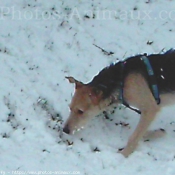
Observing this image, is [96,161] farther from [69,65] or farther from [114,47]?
[114,47]

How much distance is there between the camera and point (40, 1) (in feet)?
29.2

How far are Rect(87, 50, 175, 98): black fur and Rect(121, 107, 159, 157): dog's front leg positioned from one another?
0.31 metres

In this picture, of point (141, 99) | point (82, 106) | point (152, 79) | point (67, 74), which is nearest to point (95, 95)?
point (82, 106)

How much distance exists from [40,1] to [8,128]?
3.78m

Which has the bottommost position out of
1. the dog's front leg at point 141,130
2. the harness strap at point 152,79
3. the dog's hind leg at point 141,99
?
the dog's front leg at point 141,130

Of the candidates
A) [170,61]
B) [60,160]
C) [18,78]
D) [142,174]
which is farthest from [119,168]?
[18,78]

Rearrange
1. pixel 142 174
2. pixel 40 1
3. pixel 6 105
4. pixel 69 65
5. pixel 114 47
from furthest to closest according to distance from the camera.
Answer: pixel 40 1 → pixel 114 47 → pixel 69 65 → pixel 6 105 → pixel 142 174

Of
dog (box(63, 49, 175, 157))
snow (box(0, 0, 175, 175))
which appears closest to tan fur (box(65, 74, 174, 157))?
dog (box(63, 49, 175, 157))

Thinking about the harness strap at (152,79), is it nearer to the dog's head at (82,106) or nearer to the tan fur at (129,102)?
the tan fur at (129,102)

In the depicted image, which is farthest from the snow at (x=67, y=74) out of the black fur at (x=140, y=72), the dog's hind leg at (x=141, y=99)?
the black fur at (x=140, y=72)

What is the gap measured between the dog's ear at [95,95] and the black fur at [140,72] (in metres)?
0.04

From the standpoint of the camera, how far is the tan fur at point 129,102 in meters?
→ 5.73

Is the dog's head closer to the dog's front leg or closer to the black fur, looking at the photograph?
the black fur

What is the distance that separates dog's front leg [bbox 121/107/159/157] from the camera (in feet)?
18.9
